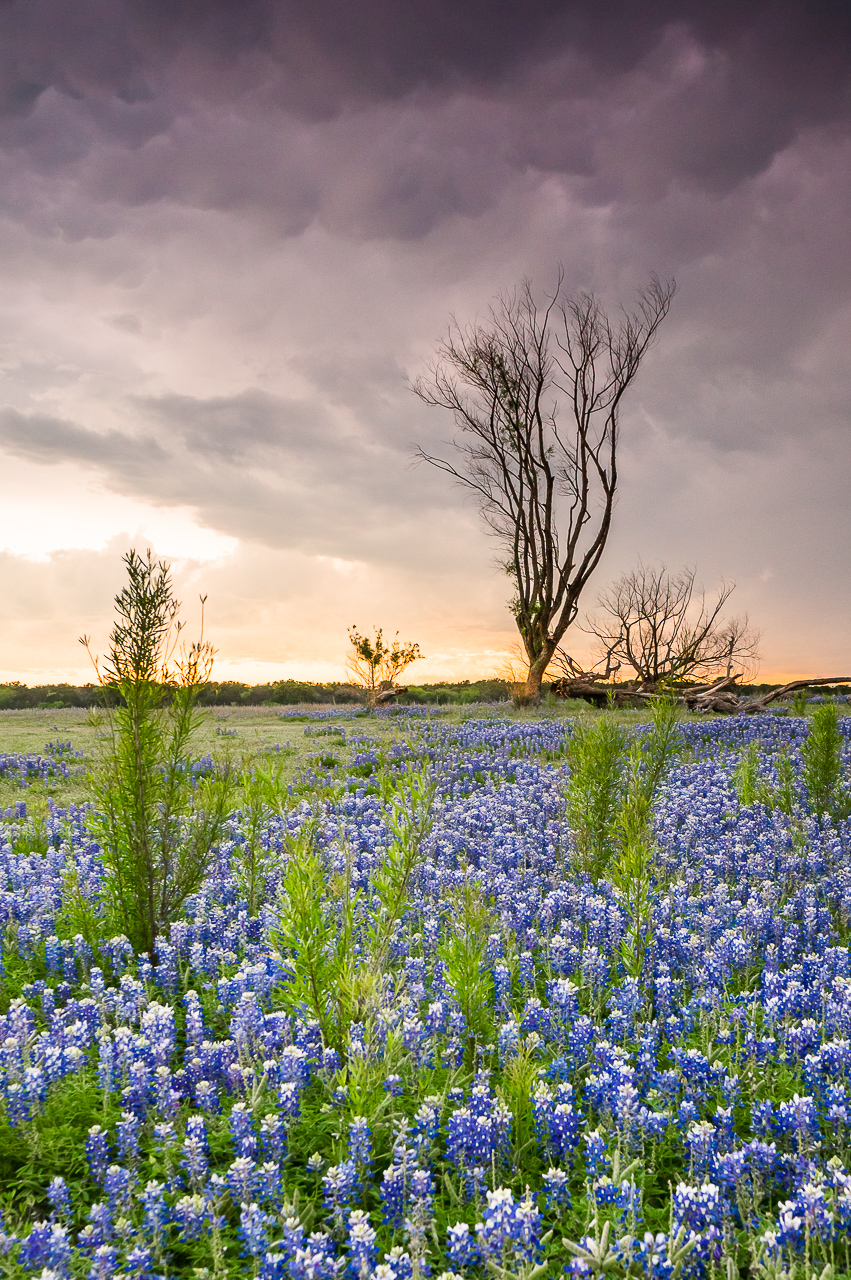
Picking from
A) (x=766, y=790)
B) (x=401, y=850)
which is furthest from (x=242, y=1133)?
(x=766, y=790)

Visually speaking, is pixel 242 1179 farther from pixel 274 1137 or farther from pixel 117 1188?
pixel 117 1188

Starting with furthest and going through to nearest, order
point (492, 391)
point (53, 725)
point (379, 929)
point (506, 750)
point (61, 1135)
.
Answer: point (492, 391) < point (53, 725) < point (506, 750) < point (379, 929) < point (61, 1135)

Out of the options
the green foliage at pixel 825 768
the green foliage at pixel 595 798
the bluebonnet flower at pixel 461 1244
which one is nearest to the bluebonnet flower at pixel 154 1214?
the bluebonnet flower at pixel 461 1244

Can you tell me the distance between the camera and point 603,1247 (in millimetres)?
2428

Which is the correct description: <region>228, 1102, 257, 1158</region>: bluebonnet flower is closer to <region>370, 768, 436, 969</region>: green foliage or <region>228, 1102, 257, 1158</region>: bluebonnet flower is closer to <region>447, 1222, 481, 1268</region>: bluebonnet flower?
<region>447, 1222, 481, 1268</region>: bluebonnet flower

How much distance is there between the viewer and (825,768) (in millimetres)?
9258

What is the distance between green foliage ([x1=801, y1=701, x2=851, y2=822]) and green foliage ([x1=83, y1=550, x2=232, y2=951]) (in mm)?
7620

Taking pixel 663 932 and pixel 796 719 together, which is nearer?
pixel 663 932

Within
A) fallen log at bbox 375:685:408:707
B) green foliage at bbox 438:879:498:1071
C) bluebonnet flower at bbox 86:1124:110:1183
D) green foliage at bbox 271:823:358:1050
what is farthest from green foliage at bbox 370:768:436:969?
fallen log at bbox 375:685:408:707

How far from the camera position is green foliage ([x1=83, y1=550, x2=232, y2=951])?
5.45 m

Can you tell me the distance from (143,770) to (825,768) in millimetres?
8201

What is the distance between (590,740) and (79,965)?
5088mm

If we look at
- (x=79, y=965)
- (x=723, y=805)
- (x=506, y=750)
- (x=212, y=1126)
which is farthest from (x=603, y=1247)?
(x=506, y=750)

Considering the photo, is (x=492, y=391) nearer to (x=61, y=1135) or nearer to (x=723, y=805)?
(x=723, y=805)
